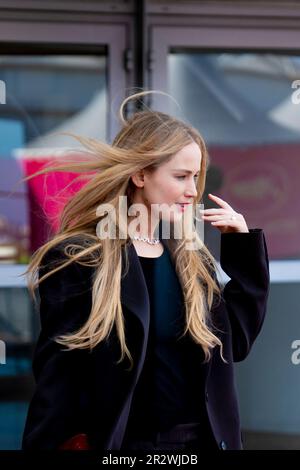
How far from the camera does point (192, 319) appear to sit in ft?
6.24

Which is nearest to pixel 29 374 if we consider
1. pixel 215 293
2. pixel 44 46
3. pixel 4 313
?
pixel 4 313

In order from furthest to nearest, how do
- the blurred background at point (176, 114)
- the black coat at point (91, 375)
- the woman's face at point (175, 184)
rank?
the blurred background at point (176, 114) → the woman's face at point (175, 184) → the black coat at point (91, 375)

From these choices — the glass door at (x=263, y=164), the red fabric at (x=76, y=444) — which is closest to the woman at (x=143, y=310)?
the red fabric at (x=76, y=444)

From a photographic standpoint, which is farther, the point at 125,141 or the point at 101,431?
the point at 125,141

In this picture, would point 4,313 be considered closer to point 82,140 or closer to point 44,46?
point 44,46

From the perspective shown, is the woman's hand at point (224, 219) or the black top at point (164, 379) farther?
the woman's hand at point (224, 219)

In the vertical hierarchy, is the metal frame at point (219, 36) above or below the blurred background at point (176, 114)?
above

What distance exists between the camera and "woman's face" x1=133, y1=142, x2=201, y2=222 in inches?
78.0

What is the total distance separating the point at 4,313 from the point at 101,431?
1.77 metres

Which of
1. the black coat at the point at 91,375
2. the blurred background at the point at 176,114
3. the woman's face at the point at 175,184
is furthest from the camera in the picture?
the blurred background at the point at 176,114

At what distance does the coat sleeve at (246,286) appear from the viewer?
80.0 inches

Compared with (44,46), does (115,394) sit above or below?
below

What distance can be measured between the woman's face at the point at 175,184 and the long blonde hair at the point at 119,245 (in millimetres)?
22

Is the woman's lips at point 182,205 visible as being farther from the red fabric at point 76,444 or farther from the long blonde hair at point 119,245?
the red fabric at point 76,444
